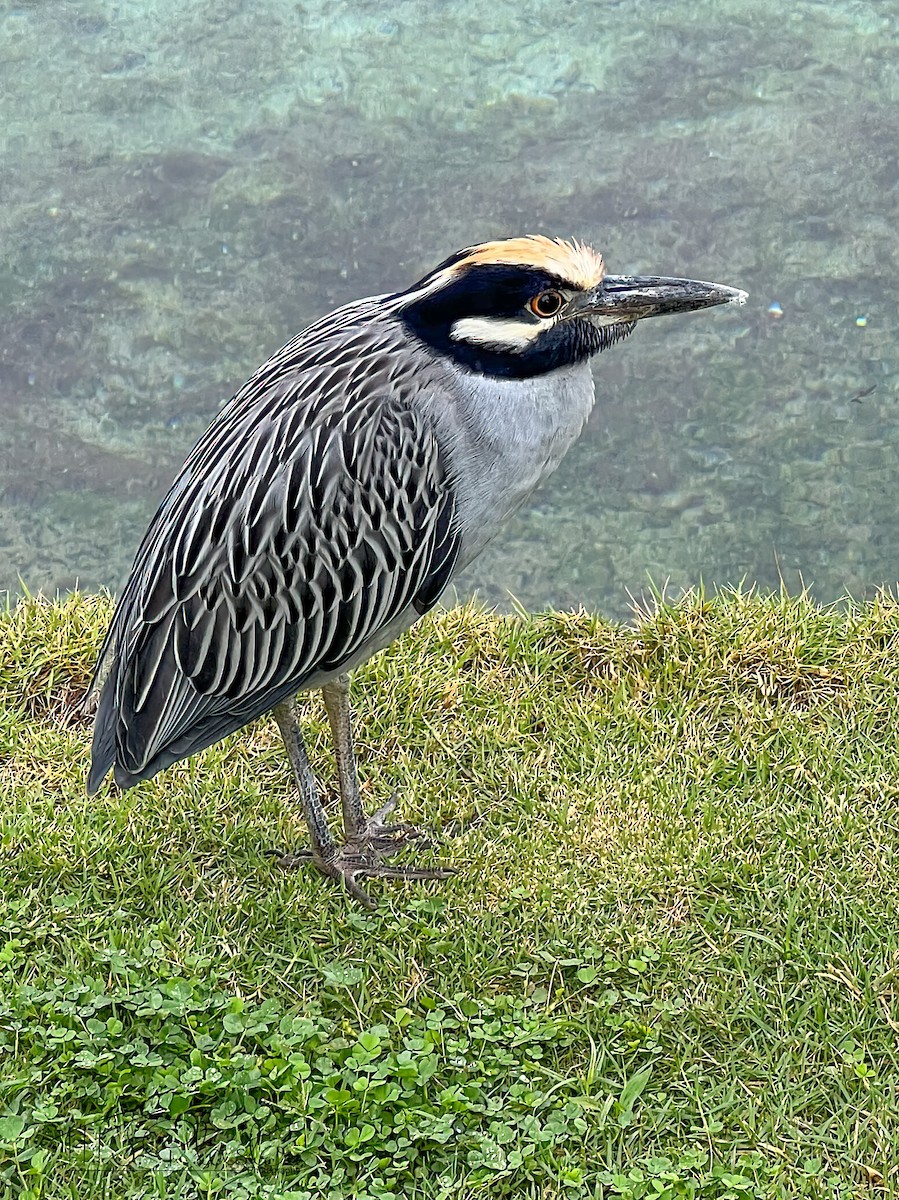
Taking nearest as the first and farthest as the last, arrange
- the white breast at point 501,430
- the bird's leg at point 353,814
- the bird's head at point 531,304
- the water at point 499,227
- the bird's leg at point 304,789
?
the bird's head at point 531,304, the white breast at point 501,430, the bird's leg at point 304,789, the bird's leg at point 353,814, the water at point 499,227

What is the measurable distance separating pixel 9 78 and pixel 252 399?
4906mm

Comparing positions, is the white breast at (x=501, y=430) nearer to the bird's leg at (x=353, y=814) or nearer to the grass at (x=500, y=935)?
the bird's leg at (x=353, y=814)

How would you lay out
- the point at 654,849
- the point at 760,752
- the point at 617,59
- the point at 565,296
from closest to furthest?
the point at 565,296 < the point at 654,849 < the point at 760,752 < the point at 617,59

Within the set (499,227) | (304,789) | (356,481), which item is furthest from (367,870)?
(499,227)

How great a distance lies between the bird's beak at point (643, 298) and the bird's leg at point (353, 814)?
1.22 m

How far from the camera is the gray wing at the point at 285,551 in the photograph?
3.26m

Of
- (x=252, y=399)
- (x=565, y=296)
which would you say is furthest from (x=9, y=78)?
(x=565, y=296)

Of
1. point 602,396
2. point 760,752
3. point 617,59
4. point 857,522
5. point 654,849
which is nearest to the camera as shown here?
point 654,849

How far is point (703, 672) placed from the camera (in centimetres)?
433

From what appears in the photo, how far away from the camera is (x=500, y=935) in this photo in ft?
12.0

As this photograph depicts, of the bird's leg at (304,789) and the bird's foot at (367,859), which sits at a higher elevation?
the bird's leg at (304,789)

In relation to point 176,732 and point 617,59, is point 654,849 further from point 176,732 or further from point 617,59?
point 617,59

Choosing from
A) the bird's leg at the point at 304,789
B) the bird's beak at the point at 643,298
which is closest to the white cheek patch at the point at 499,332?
the bird's beak at the point at 643,298

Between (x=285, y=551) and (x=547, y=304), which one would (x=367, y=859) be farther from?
(x=547, y=304)
